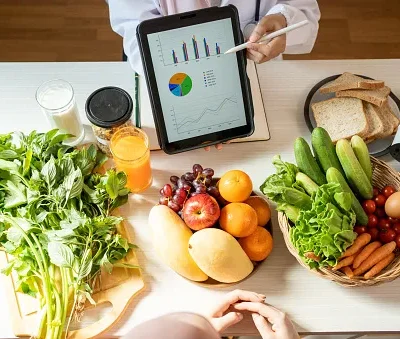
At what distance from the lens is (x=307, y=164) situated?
3.44ft

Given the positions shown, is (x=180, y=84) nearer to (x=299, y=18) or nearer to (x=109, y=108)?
(x=109, y=108)

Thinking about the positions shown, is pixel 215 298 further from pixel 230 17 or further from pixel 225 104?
pixel 230 17

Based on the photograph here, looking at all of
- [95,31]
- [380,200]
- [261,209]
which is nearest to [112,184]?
[261,209]

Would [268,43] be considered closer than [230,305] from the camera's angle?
No

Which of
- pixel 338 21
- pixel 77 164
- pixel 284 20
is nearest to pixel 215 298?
pixel 77 164

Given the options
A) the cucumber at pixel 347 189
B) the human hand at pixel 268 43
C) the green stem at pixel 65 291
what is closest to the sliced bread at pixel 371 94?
the human hand at pixel 268 43

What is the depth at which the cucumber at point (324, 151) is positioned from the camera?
3.47ft

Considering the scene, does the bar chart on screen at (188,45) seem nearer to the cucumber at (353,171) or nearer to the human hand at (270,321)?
the cucumber at (353,171)

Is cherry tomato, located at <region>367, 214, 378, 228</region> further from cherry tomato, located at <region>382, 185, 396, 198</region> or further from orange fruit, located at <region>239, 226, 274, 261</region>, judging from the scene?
orange fruit, located at <region>239, 226, 274, 261</region>

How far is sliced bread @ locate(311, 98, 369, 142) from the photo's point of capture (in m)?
1.19

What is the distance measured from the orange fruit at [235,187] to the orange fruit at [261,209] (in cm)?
3

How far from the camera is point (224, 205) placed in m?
1.08

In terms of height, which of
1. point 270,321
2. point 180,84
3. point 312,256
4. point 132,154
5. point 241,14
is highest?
point 241,14

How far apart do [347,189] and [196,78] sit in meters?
0.37
